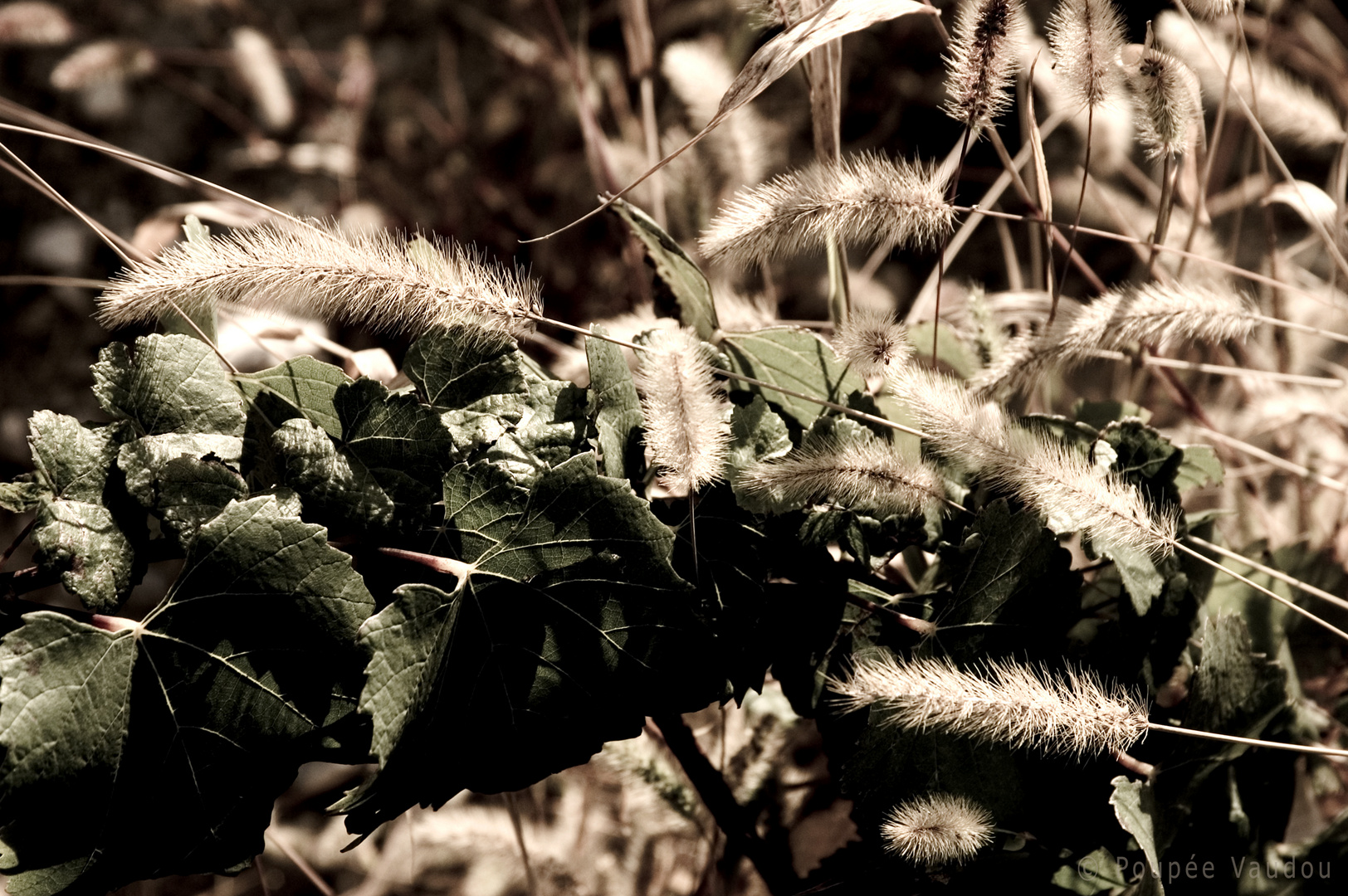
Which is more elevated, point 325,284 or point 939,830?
point 325,284

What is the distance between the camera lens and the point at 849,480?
0.63 metres

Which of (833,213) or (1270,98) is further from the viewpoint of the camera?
(1270,98)

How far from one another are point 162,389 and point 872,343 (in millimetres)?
483

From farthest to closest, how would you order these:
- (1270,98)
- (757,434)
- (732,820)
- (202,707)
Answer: (1270,98) → (732,820) → (757,434) → (202,707)

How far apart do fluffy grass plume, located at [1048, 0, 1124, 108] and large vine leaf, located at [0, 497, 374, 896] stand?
63cm

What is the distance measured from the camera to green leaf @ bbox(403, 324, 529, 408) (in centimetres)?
66

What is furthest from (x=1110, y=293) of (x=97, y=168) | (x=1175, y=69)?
(x=97, y=168)

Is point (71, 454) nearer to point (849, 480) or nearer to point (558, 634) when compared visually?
point (558, 634)

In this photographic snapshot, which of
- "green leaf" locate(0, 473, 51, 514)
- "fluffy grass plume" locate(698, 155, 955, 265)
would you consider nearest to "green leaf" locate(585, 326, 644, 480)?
"fluffy grass plume" locate(698, 155, 955, 265)

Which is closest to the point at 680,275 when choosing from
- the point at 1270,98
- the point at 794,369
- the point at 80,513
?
the point at 794,369

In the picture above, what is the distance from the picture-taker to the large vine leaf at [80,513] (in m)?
0.57

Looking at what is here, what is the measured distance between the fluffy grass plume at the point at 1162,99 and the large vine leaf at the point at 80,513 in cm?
77

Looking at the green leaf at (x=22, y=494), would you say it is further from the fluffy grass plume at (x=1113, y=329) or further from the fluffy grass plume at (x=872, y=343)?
the fluffy grass plume at (x=1113, y=329)

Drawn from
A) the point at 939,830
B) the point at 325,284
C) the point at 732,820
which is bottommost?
the point at 732,820
